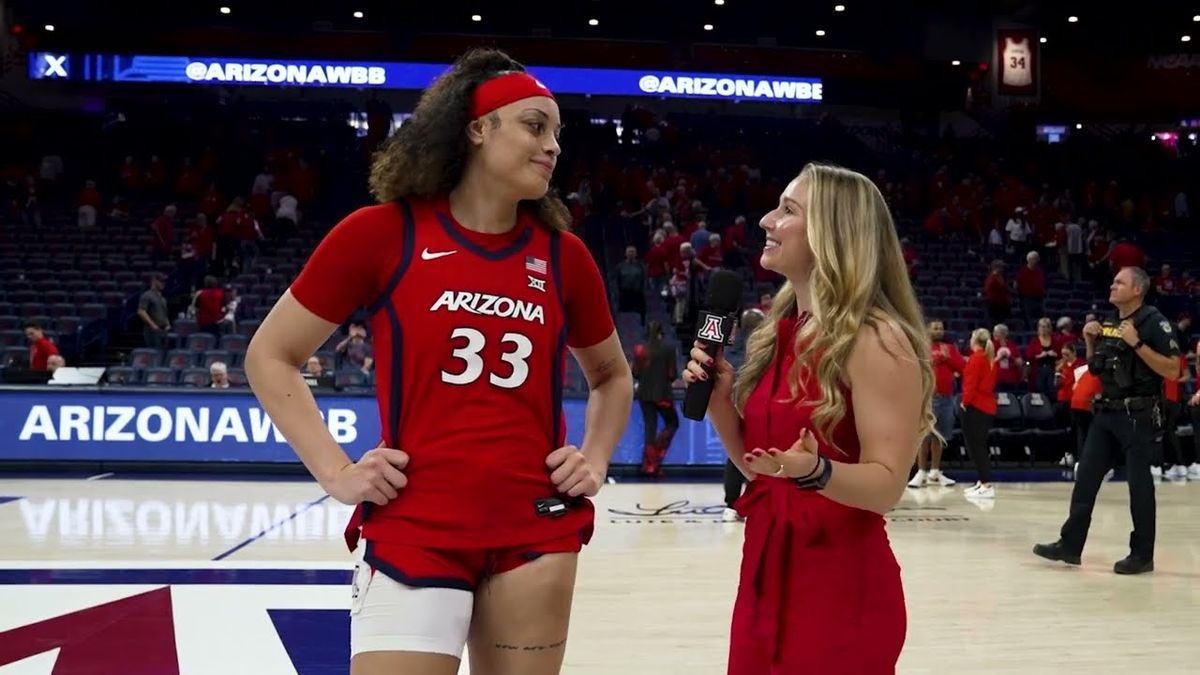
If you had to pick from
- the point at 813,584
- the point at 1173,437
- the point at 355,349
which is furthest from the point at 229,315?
the point at 813,584

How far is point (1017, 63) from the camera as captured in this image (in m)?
28.4

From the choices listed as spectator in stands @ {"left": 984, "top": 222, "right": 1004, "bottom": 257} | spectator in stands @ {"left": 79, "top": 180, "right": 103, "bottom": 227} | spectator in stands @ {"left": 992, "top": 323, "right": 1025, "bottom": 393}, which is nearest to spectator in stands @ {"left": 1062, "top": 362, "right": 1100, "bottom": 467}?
spectator in stands @ {"left": 992, "top": 323, "right": 1025, "bottom": 393}

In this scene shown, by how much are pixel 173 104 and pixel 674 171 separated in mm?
10902

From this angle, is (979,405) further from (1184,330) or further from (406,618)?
(406,618)

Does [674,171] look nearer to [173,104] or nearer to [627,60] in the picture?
[627,60]

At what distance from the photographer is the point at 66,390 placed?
511 inches

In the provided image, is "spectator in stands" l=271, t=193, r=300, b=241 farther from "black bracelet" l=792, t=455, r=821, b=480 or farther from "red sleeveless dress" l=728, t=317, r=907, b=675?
"black bracelet" l=792, t=455, r=821, b=480

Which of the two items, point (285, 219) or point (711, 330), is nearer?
point (711, 330)

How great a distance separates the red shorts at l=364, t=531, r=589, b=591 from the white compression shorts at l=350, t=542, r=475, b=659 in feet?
0.06

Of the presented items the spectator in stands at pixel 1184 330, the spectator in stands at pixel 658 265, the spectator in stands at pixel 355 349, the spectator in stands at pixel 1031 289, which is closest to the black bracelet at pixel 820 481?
the spectator in stands at pixel 355 349

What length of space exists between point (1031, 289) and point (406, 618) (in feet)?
56.5

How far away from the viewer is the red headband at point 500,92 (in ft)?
7.82

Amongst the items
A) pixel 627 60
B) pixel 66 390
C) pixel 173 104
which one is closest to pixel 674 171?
pixel 627 60

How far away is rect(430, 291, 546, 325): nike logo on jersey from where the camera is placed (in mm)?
2264
